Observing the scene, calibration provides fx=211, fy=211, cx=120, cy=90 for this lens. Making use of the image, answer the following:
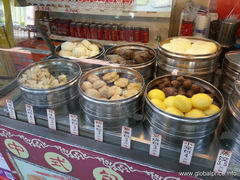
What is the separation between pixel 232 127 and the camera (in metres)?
0.97

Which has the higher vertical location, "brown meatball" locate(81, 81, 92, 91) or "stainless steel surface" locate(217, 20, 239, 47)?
"stainless steel surface" locate(217, 20, 239, 47)

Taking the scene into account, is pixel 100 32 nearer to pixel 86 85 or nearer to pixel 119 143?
pixel 86 85

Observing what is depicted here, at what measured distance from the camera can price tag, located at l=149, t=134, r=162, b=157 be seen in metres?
0.96

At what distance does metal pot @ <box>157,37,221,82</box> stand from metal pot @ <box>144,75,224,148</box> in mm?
261

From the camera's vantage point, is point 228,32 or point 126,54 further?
point 228,32

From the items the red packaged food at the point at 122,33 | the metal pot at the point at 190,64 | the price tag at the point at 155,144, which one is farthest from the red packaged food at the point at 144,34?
the price tag at the point at 155,144

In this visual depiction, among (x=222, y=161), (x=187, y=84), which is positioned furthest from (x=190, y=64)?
(x=222, y=161)

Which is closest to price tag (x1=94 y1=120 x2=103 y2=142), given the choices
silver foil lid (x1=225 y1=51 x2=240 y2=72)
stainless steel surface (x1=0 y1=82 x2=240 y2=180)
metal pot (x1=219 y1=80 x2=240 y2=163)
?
stainless steel surface (x1=0 y1=82 x2=240 y2=180)

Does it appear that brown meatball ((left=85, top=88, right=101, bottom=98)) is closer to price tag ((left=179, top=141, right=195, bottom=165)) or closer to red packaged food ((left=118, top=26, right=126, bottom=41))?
price tag ((left=179, top=141, right=195, bottom=165))

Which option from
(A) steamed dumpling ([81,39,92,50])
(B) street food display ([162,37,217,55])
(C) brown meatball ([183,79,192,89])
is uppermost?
(B) street food display ([162,37,217,55])

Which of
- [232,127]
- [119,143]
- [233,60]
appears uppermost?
[233,60]

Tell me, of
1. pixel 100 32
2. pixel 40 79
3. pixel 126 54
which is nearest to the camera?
pixel 40 79

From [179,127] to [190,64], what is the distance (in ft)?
1.48

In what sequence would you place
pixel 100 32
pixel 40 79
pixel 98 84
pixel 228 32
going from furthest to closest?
pixel 100 32, pixel 228 32, pixel 40 79, pixel 98 84
